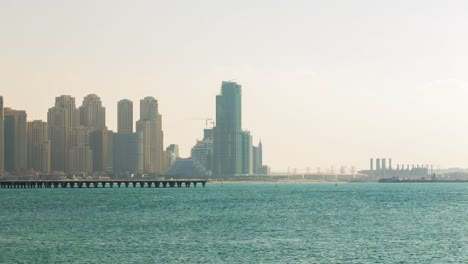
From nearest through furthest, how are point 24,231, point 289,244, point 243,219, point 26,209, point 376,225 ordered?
1. point 289,244
2. point 24,231
3. point 376,225
4. point 243,219
5. point 26,209

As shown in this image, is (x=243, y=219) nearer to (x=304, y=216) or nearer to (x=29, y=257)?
(x=304, y=216)

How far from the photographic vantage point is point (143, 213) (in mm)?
113625

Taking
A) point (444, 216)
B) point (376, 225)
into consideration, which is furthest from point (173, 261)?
point (444, 216)

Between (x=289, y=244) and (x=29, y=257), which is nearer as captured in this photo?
(x=29, y=257)

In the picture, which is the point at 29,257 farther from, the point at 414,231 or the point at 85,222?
the point at 414,231

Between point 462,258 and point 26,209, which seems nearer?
point 462,258

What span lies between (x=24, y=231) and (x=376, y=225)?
1493 inches

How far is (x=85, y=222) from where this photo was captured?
96.1 meters

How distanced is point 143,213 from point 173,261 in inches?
2120

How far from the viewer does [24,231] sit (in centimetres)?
8375

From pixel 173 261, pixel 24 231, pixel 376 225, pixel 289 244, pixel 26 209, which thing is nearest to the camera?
pixel 173 261

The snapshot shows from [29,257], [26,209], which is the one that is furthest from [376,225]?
[26,209]

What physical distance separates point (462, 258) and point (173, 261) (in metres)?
21.4

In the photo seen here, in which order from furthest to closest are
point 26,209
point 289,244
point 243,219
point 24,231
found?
point 26,209 < point 243,219 < point 24,231 < point 289,244
